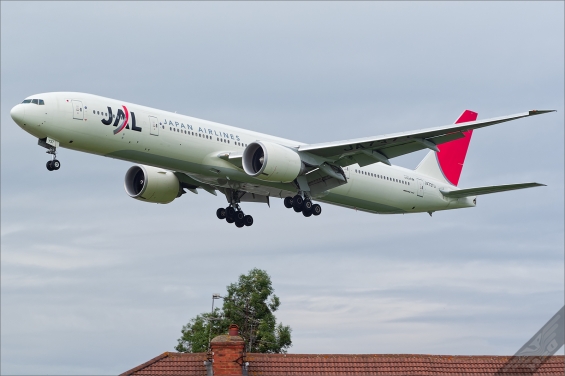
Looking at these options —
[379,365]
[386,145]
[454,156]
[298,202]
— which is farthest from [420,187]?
[379,365]

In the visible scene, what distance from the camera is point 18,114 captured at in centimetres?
3725

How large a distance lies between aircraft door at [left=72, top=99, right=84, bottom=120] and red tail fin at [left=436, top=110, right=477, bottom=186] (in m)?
23.3

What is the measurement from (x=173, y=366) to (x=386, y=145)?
1521cm

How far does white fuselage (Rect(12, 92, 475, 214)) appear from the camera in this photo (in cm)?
3744

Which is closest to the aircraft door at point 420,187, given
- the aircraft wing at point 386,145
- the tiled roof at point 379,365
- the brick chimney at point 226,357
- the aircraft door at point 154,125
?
the aircraft wing at point 386,145

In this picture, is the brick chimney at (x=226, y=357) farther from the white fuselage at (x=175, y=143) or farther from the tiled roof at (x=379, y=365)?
the white fuselage at (x=175, y=143)

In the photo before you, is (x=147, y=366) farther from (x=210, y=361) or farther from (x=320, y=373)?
(x=320, y=373)

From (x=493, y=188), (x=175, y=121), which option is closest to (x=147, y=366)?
(x=175, y=121)

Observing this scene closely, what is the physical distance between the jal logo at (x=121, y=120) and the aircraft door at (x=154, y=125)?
0.61 meters

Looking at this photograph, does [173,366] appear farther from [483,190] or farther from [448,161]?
[448,161]

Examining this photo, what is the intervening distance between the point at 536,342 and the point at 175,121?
24.2 m

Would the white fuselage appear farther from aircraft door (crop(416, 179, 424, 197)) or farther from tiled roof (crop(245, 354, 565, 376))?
tiled roof (crop(245, 354, 565, 376))

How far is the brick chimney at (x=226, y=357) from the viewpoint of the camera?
32.6m

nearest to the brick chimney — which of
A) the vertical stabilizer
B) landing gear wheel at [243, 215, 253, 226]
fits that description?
landing gear wheel at [243, 215, 253, 226]
